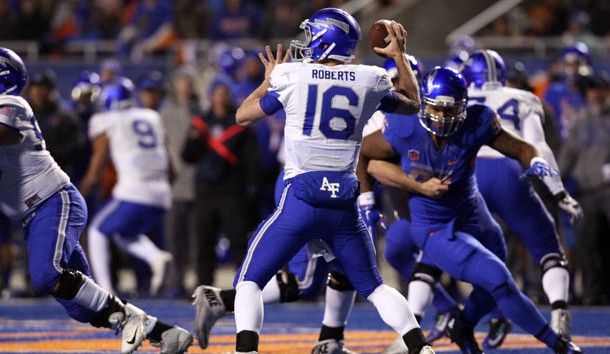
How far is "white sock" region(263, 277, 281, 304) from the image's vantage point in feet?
23.1

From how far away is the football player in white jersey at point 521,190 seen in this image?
7648mm

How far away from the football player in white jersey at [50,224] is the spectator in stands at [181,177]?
5.49 metres

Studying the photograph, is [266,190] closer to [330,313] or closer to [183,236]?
[183,236]

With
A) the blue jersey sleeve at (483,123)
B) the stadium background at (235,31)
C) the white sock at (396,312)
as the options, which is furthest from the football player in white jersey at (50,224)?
the stadium background at (235,31)

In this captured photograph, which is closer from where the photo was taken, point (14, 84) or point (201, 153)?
point (14, 84)

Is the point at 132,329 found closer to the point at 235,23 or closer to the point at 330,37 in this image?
the point at 330,37

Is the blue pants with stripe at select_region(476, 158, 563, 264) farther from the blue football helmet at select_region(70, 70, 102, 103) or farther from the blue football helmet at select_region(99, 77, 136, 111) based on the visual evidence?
the blue football helmet at select_region(70, 70, 102, 103)

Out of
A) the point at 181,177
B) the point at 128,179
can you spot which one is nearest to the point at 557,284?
the point at 128,179

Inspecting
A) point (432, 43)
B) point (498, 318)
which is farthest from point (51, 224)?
point (432, 43)

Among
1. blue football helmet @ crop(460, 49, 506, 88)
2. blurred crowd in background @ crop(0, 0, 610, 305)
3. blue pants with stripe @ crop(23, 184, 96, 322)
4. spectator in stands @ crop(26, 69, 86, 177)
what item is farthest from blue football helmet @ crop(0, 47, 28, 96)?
spectator in stands @ crop(26, 69, 86, 177)

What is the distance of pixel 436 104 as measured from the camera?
6512 millimetres

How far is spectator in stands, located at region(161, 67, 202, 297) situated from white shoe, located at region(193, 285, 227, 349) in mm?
5318

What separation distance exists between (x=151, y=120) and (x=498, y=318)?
468 cm

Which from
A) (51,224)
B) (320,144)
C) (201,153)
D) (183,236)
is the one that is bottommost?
(183,236)
